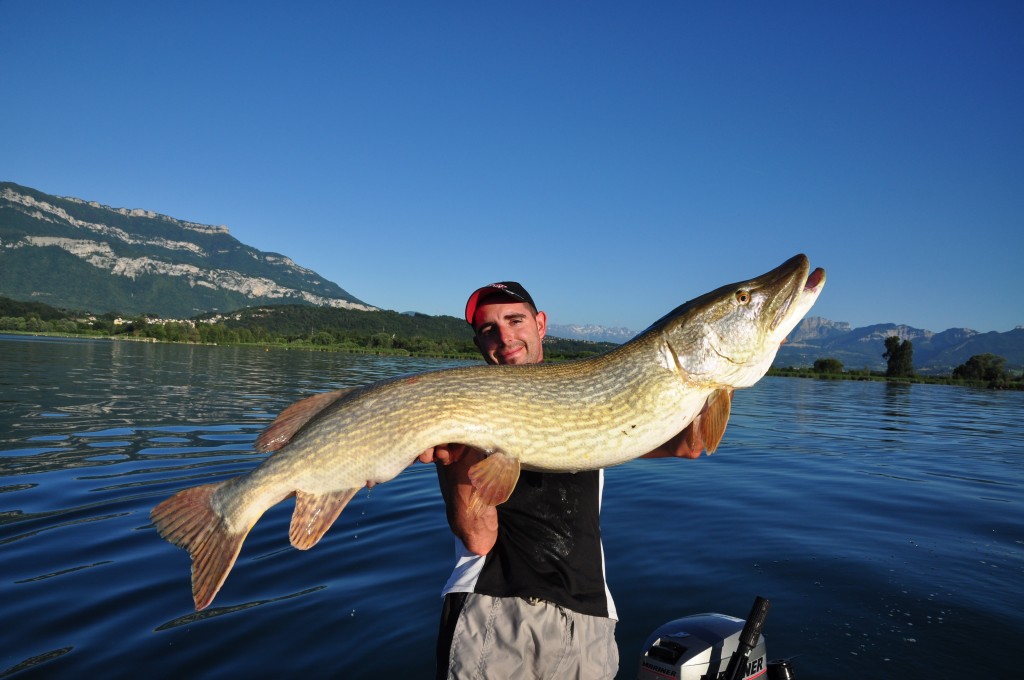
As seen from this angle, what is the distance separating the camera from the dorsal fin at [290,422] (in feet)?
10.2

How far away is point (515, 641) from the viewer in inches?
123

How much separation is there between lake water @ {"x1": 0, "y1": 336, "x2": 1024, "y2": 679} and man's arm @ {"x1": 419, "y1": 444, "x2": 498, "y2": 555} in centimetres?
191

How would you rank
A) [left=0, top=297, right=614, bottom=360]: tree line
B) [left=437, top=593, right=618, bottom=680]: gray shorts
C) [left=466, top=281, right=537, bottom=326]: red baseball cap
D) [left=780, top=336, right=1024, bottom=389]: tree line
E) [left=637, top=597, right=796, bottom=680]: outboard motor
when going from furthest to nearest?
[left=0, top=297, right=614, bottom=360]: tree line
[left=780, top=336, right=1024, bottom=389]: tree line
[left=466, top=281, right=537, bottom=326]: red baseball cap
[left=637, top=597, right=796, bottom=680]: outboard motor
[left=437, top=593, right=618, bottom=680]: gray shorts

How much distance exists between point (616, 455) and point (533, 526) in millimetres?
752

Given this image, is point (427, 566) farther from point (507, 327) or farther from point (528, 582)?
point (507, 327)

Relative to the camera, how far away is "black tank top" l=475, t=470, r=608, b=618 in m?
3.24

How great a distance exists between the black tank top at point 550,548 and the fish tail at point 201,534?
1288 millimetres

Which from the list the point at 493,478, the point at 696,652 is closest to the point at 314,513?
the point at 493,478

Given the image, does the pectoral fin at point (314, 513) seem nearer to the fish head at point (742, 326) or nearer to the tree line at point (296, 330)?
the fish head at point (742, 326)

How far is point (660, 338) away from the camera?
3.05m

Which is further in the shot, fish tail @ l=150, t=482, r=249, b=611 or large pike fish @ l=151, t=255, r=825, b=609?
large pike fish @ l=151, t=255, r=825, b=609

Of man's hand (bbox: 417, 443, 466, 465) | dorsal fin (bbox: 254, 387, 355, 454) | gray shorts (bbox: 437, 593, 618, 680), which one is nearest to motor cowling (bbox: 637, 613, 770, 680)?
gray shorts (bbox: 437, 593, 618, 680)

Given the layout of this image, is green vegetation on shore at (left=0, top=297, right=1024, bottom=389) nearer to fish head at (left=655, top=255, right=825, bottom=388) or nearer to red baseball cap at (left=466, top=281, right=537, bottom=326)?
red baseball cap at (left=466, top=281, right=537, bottom=326)

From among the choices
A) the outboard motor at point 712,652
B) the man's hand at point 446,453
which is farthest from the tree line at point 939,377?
the man's hand at point 446,453
